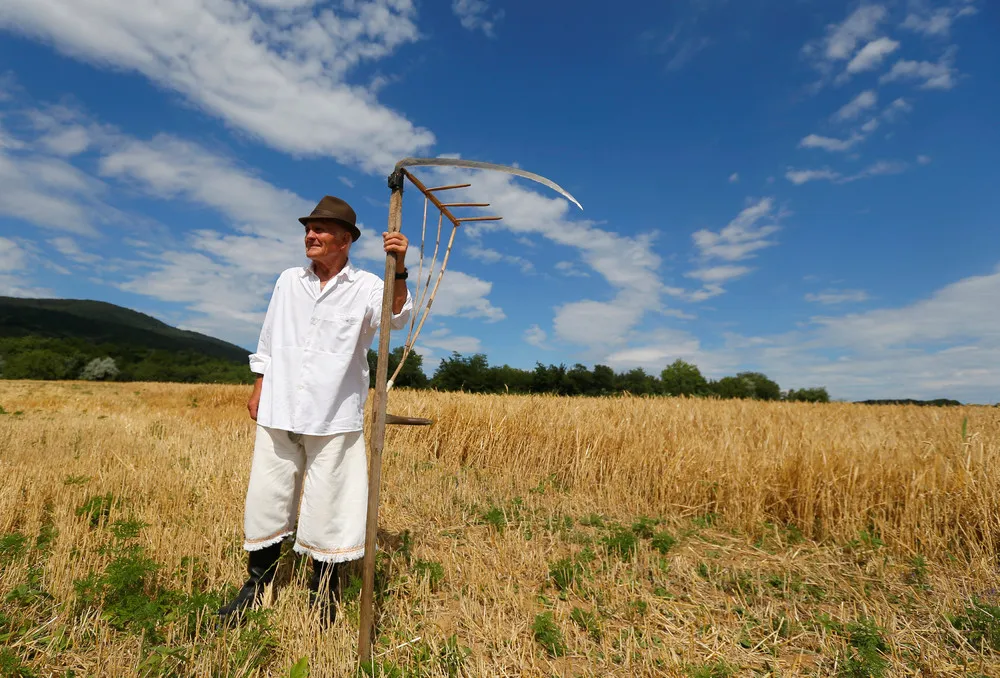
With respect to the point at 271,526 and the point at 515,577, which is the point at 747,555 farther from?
A: the point at 271,526

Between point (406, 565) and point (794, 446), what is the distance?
5.12 meters

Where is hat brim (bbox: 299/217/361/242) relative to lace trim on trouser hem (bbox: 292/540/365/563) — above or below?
above

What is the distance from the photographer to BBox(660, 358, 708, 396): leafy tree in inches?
2977

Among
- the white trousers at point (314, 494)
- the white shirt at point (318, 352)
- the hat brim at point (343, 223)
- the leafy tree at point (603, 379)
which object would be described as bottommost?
the white trousers at point (314, 494)

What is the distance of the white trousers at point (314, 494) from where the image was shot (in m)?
3.44

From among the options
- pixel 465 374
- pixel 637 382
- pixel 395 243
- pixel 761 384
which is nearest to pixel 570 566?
pixel 395 243

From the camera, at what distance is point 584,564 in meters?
4.32

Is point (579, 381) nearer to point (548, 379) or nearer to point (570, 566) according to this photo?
point (548, 379)

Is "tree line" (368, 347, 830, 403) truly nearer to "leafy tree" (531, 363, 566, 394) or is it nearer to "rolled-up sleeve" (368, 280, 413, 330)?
"leafy tree" (531, 363, 566, 394)

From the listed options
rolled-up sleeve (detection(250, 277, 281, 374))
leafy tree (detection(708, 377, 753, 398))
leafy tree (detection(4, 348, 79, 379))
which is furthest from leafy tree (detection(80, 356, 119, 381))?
leafy tree (detection(708, 377, 753, 398))

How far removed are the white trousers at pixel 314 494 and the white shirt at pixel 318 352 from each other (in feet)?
0.61

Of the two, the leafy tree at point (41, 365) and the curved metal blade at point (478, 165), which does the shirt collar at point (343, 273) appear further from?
the leafy tree at point (41, 365)

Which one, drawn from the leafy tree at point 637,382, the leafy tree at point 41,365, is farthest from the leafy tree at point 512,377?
the leafy tree at point 41,365

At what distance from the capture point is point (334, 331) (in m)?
3.43
